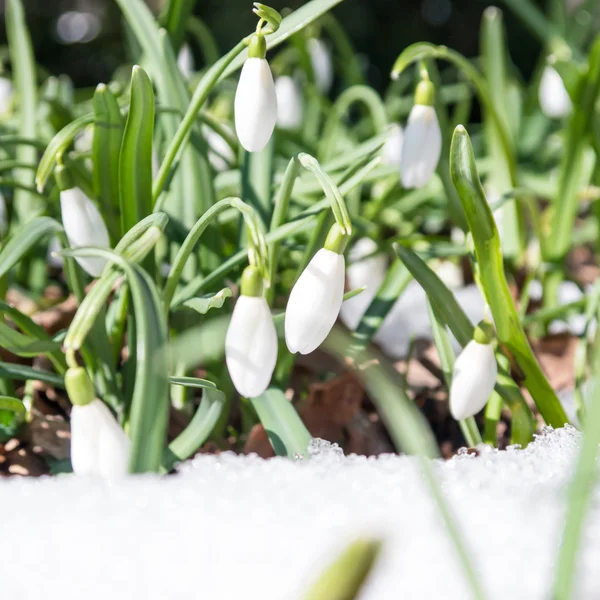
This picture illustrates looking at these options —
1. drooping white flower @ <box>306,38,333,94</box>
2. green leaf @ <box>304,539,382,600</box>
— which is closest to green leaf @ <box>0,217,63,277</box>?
green leaf @ <box>304,539,382,600</box>

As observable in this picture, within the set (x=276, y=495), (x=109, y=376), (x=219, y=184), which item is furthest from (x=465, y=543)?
(x=219, y=184)

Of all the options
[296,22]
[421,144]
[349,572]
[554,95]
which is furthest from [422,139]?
[554,95]

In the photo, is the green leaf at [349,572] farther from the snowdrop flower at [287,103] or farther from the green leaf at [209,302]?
the snowdrop flower at [287,103]

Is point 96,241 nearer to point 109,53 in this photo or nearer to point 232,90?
point 232,90

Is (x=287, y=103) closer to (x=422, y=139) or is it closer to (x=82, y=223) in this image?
(x=422, y=139)

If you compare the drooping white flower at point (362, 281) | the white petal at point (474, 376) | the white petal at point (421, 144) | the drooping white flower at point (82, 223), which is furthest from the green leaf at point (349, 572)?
the drooping white flower at point (362, 281)

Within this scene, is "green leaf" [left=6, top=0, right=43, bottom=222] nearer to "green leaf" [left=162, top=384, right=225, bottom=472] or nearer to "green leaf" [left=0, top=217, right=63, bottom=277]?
"green leaf" [left=0, top=217, right=63, bottom=277]
